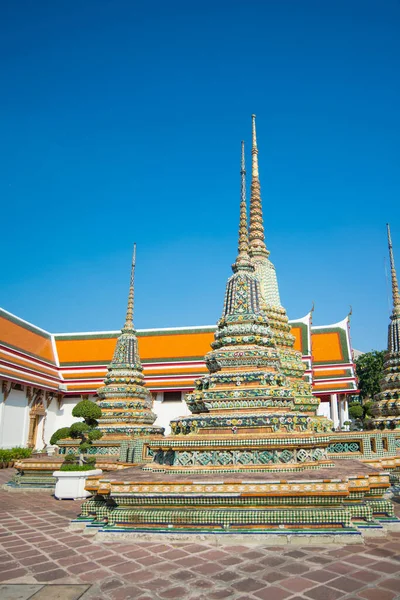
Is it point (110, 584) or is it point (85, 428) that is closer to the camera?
point (110, 584)

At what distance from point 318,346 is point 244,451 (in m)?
22.3

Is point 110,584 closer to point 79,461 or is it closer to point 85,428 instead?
point 79,461

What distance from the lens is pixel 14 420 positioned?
74.0ft

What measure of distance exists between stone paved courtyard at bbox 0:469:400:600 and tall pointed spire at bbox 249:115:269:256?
889 centimetres

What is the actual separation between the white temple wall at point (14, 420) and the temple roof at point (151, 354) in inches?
45.3

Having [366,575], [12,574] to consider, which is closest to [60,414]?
[12,574]

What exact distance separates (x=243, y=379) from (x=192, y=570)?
384cm

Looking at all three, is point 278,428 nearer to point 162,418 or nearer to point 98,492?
point 98,492

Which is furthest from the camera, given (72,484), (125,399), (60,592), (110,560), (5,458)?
(5,458)

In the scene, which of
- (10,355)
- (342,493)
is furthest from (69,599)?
(10,355)

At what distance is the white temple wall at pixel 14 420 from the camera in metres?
21.5

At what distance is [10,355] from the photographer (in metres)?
23.0

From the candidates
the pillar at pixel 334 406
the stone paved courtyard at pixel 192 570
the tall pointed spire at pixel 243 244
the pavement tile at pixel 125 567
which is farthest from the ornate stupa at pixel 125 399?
the pillar at pixel 334 406

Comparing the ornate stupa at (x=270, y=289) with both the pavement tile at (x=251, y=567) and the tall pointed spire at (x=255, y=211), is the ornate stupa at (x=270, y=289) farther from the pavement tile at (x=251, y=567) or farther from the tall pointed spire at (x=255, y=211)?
the pavement tile at (x=251, y=567)
